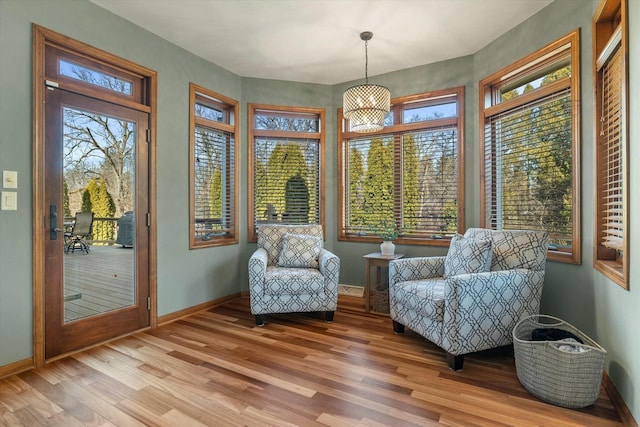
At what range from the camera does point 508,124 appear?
127 inches

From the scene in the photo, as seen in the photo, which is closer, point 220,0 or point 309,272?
point 220,0

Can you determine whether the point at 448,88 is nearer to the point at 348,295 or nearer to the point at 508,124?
the point at 508,124

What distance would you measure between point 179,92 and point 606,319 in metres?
3.98

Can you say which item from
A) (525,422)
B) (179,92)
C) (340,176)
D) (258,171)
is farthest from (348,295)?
(179,92)

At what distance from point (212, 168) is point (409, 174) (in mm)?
2319

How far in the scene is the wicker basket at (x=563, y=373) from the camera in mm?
1823

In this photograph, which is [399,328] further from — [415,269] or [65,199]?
[65,199]

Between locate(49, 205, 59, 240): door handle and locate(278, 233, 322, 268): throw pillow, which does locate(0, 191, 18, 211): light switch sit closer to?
locate(49, 205, 59, 240): door handle

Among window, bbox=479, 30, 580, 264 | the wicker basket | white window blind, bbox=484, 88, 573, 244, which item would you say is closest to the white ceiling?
window, bbox=479, 30, 580, 264

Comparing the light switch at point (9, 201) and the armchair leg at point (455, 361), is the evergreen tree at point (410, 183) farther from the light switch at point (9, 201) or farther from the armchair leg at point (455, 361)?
the light switch at point (9, 201)

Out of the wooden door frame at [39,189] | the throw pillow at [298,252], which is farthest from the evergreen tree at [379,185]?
the wooden door frame at [39,189]

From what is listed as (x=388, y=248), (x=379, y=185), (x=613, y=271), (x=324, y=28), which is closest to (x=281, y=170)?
(x=379, y=185)

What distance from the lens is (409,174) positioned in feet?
13.1

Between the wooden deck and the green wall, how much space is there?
274 mm
